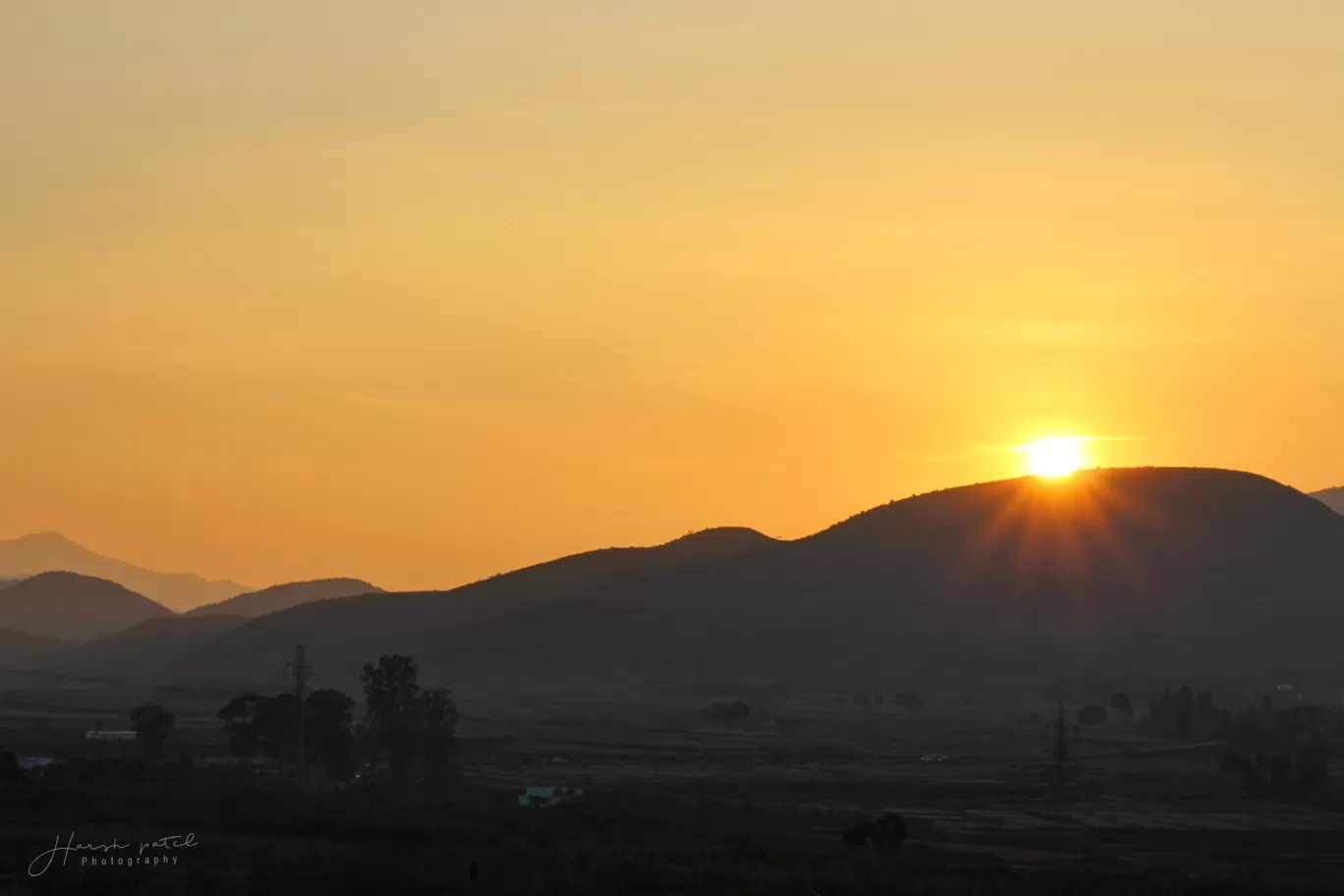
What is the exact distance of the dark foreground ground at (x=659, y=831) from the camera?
6644 centimetres

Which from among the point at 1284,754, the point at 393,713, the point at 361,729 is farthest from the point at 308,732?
the point at 1284,754

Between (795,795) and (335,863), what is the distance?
211 ft

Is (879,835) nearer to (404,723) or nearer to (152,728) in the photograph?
(404,723)

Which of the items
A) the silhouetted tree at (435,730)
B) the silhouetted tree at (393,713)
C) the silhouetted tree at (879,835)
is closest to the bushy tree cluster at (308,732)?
the silhouetted tree at (393,713)

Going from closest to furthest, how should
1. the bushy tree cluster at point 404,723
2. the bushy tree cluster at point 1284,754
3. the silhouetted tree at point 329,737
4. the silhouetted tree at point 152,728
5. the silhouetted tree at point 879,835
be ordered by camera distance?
1. the silhouetted tree at point 879,835
2. the silhouetted tree at point 329,737
3. the bushy tree cluster at point 404,723
4. the bushy tree cluster at point 1284,754
5. the silhouetted tree at point 152,728

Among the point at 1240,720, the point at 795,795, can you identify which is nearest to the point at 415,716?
the point at 795,795

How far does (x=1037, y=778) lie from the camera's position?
14838 cm

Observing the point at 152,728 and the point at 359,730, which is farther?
the point at 152,728

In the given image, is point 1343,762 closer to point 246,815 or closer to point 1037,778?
point 1037,778

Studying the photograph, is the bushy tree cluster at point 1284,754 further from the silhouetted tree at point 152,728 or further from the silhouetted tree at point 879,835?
the silhouetted tree at point 152,728

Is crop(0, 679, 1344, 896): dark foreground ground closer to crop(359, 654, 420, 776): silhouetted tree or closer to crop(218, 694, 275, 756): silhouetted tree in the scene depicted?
crop(218, 694, 275, 756): silhouetted tree

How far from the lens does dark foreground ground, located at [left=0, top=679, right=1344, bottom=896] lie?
6644cm

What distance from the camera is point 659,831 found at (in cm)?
9181

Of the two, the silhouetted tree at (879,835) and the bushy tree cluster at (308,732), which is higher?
the bushy tree cluster at (308,732)
